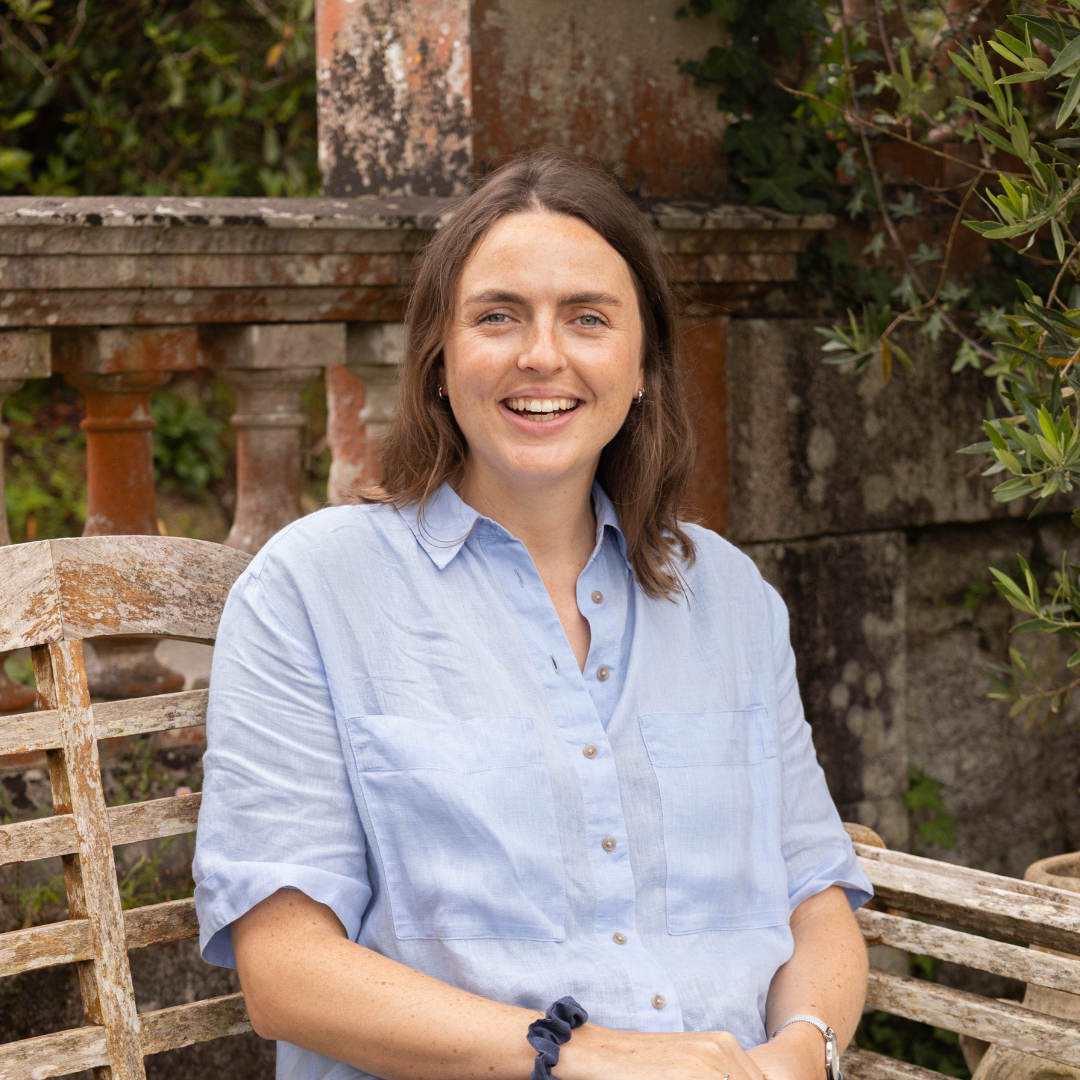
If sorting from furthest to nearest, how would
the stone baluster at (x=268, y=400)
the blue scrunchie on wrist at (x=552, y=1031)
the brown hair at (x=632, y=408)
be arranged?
the stone baluster at (x=268, y=400) → the brown hair at (x=632, y=408) → the blue scrunchie on wrist at (x=552, y=1031)

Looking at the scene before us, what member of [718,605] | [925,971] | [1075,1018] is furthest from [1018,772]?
[718,605]

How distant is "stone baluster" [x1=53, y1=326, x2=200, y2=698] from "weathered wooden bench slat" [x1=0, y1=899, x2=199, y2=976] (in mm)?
683

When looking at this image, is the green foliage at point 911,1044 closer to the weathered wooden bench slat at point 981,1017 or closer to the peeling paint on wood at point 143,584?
the weathered wooden bench slat at point 981,1017

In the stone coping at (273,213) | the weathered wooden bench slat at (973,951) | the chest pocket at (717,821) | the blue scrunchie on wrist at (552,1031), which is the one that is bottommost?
the weathered wooden bench slat at (973,951)

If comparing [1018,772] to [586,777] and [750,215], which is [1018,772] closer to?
[750,215]

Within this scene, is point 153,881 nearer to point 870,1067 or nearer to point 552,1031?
point 552,1031

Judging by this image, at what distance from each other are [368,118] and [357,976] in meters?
1.69

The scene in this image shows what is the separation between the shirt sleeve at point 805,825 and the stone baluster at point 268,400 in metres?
1.00

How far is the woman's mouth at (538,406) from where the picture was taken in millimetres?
1735

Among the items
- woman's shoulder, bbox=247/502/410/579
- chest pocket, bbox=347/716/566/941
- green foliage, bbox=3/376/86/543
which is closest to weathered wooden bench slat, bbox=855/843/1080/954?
chest pocket, bbox=347/716/566/941

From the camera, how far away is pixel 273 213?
2.17 metres

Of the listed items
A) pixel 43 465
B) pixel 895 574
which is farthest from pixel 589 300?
pixel 43 465

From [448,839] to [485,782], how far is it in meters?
0.08

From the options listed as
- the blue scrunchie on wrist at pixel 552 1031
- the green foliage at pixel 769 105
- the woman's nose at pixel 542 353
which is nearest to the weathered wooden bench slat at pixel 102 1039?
the blue scrunchie on wrist at pixel 552 1031
